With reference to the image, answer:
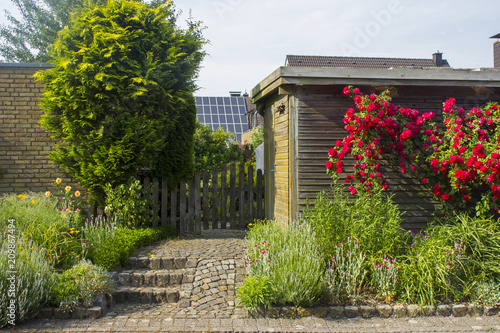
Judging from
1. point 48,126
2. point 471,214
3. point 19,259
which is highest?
point 48,126

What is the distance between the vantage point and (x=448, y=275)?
4.58 metres

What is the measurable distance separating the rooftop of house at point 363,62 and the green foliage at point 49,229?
18380 millimetres

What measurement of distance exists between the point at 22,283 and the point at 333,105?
16.9 ft

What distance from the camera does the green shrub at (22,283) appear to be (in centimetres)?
409

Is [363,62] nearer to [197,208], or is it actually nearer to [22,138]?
[197,208]

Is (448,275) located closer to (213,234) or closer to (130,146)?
(213,234)

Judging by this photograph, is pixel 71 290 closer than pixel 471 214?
Yes

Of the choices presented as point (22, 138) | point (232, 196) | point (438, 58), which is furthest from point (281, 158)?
point (438, 58)

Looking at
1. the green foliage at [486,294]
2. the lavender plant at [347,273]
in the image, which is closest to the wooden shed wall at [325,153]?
the lavender plant at [347,273]

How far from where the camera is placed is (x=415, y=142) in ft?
19.6

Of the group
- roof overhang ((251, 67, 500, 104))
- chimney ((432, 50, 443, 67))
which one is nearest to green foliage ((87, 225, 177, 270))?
roof overhang ((251, 67, 500, 104))

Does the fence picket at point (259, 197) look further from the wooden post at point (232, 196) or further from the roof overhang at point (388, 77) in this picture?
the roof overhang at point (388, 77)

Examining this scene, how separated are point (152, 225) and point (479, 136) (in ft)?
20.3

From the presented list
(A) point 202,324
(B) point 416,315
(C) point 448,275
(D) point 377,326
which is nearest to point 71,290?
(A) point 202,324
